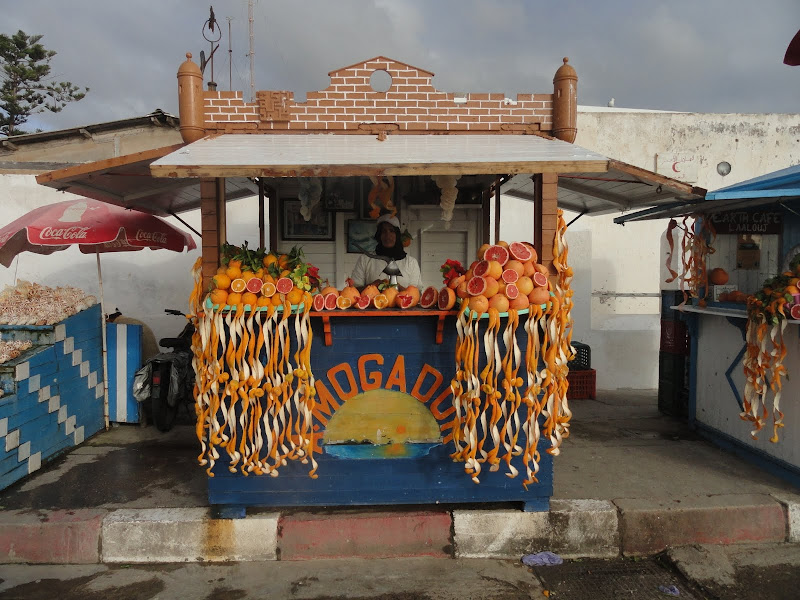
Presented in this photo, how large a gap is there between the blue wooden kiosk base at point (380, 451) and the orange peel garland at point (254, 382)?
0.16m

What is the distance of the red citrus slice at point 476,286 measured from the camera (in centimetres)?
361

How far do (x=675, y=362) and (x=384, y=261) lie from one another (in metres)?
3.99

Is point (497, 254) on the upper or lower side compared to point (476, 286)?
upper

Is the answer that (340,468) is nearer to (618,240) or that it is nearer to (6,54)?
(618,240)

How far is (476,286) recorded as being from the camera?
364cm

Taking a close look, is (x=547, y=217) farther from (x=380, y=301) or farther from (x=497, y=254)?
(x=380, y=301)

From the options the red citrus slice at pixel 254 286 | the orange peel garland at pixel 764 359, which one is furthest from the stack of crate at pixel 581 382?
the red citrus slice at pixel 254 286

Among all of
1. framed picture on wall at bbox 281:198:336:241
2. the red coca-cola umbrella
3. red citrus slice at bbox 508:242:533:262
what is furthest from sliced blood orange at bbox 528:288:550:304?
the red coca-cola umbrella

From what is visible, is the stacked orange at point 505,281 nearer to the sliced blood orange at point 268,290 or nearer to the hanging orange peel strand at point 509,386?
the hanging orange peel strand at point 509,386

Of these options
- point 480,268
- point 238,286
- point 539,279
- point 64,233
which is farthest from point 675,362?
point 64,233

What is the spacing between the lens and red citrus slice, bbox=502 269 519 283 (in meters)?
3.63

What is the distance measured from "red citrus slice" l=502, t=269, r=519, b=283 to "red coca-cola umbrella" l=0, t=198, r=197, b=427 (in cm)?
425

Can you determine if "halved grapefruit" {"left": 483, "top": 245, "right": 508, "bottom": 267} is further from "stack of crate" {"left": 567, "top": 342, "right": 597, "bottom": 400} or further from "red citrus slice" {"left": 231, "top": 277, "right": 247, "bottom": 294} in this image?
"stack of crate" {"left": 567, "top": 342, "right": 597, "bottom": 400}

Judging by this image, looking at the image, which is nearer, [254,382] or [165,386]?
[254,382]
